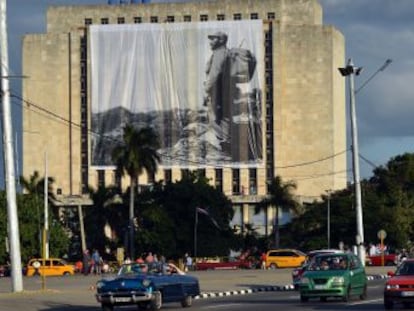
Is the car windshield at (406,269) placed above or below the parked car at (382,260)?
above

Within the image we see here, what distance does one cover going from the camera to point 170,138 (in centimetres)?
14800

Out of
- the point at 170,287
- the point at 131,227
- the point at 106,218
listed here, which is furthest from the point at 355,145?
the point at 106,218

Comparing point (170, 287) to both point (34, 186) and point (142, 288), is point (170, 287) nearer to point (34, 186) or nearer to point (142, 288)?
point (142, 288)

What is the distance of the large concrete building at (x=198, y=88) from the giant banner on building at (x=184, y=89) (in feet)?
0.87

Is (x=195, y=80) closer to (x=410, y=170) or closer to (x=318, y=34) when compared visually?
(x=318, y=34)

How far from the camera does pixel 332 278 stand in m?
36.6

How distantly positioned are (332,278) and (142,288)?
20.6ft

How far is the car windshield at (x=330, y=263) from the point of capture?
37406 millimetres

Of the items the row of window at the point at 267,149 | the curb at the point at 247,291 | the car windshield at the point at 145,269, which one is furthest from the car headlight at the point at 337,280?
the row of window at the point at 267,149

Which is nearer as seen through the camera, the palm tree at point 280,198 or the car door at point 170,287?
the car door at point 170,287

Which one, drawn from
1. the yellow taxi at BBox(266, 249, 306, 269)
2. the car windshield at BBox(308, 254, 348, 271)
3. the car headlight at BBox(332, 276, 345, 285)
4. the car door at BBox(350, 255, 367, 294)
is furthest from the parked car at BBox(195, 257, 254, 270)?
the car headlight at BBox(332, 276, 345, 285)

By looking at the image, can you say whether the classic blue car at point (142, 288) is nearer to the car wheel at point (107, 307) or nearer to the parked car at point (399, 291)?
the car wheel at point (107, 307)

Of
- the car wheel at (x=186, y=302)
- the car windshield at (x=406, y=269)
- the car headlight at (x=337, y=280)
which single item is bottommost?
the car wheel at (x=186, y=302)

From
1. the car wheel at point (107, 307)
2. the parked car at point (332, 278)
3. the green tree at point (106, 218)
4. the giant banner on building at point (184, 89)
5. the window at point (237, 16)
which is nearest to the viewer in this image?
the car wheel at point (107, 307)
